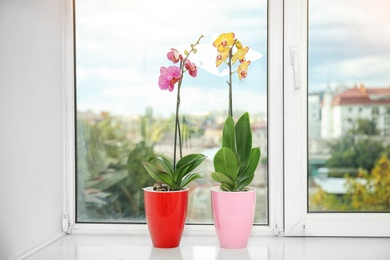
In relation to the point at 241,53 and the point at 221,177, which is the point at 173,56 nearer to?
the point at 241,53

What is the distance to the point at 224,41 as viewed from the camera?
1.50m

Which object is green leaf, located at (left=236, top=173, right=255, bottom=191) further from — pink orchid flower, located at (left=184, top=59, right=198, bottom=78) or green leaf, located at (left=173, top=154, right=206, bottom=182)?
pink orchid flower, located at (left=184, top=59, right=198, bottom=78)

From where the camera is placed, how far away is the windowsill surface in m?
1.39

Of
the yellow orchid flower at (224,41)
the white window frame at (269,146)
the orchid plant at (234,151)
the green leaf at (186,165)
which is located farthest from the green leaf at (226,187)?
the yellow orchid flower at (224,41)

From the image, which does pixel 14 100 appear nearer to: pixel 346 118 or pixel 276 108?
pixel 276 108

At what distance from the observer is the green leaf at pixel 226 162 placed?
1383 millimetres

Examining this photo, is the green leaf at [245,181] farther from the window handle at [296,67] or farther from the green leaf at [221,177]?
the window handle at [296,67]

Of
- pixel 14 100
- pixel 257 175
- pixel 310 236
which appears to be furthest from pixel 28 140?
pixel 310 236

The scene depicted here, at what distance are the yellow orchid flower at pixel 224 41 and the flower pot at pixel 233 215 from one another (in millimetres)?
463

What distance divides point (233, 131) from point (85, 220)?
2.15 feet

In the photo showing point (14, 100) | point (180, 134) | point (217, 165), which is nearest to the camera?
point (14, 100)

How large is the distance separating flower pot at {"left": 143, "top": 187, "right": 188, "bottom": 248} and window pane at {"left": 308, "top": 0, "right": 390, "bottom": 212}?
0.48 metres

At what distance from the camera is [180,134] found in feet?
5.18

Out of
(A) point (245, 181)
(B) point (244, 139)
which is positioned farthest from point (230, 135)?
(A) point (245, 181)
